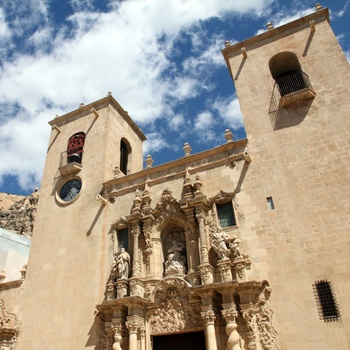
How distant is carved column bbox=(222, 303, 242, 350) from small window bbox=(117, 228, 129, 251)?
507 cm

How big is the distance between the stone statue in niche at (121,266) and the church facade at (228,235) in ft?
0.16

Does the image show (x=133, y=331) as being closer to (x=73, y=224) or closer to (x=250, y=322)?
(x=250, y=322)

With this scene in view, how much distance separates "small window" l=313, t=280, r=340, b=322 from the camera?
9.63 m

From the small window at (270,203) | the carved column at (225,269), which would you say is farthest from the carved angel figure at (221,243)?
the small window at (270,203)

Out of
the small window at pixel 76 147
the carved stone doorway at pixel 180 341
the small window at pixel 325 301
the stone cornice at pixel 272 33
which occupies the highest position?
the stone cornice at pixel 272 33

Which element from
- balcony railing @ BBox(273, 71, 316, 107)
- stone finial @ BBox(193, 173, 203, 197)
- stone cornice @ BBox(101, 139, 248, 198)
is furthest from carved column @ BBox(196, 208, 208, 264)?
balcony railing @ BBox(273, 71, 316, 107)

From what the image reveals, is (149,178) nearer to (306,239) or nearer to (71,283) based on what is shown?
(71,283)

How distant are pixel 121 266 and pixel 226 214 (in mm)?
4356

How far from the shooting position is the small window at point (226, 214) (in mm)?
12422

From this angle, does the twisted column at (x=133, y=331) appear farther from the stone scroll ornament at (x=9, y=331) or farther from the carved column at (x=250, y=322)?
the stone scroll ornament at (x=9, y=331)

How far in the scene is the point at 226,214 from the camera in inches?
498

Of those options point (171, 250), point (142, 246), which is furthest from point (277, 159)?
point (142, 246)

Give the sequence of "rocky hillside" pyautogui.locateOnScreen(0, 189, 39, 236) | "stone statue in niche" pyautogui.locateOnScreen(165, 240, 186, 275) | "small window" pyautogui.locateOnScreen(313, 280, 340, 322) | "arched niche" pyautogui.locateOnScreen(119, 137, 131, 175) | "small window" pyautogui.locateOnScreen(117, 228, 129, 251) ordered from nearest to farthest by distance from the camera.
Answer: "small window" pyautogui.locateOnScreen(313, 280, 340, 322)
"stone statue in niche" pyautogui.locateOnScreen(165, 240, 186, 275)
"small window" pyautogui.locateOnScreen(117, 228, 129, 251)
"arched niche" pyautogui.locateOnScreen(119, 137, 131, 175)
"rocky hillside" pyautogui.locateOnScreen(0, 189, 39, 236)

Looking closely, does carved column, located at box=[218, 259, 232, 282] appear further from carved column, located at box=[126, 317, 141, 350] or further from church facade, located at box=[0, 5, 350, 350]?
carved column, located at box=[126, 317, 141, 350]
